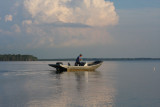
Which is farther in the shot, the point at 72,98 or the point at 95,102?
the point at 72,98

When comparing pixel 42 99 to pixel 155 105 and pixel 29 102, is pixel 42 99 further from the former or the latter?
pixel 155 105

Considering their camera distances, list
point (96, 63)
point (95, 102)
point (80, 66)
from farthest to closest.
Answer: point (96, 63), point (80, 66), point (95, 102)

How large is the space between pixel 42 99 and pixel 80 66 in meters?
26.3

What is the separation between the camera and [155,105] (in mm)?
14953

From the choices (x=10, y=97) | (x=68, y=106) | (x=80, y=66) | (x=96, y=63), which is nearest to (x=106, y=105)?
(x=68, y=106)

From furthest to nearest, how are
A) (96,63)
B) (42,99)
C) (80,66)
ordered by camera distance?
(96,63)
(80,66)
(42,99)

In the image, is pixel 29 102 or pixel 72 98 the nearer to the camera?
pixel 29 102

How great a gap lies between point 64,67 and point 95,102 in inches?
1089

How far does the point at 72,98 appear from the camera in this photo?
659 inches

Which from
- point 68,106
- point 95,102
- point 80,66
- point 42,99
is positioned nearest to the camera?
point 68,106

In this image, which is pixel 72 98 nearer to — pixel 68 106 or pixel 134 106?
pixel 68 106

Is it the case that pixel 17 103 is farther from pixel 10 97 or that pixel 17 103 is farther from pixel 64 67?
pixel 64 67

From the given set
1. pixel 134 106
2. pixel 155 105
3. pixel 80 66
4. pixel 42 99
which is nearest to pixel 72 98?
pixel 42 99

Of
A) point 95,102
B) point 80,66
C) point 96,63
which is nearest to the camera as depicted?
point 95,102
